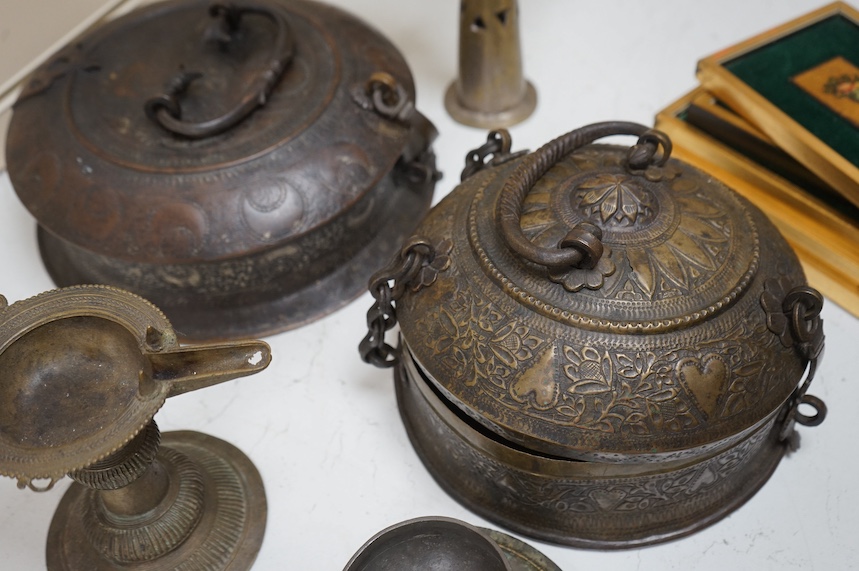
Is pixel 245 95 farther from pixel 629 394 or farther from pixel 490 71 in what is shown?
pixel 629 394

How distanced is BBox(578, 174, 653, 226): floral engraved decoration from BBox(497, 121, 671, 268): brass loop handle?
0.07m

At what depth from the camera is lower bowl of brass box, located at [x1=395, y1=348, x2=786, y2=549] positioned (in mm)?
1525

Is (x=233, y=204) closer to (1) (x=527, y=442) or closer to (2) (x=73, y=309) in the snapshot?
(2) (x=73, y=309)

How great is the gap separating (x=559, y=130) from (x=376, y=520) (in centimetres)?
126

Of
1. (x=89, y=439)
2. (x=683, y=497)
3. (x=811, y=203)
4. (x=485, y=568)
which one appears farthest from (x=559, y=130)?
(x=89, y=439)

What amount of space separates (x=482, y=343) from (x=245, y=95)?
0.87 metres

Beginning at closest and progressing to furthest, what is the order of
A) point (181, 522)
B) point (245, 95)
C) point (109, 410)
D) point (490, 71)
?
point (109, 410), point (181, 522), point (245, 95), point (490, 71)

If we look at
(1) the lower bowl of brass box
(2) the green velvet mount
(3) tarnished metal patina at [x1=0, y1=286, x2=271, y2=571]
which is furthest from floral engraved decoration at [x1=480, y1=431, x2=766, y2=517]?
(2) the green velvet mount

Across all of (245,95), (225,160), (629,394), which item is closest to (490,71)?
(245,95)

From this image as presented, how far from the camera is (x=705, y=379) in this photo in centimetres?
143

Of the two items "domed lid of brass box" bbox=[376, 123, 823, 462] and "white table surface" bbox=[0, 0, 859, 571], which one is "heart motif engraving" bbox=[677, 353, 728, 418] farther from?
"white table surface" bbox=[0, 0, 859, 571]

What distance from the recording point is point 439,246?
160 centimetres

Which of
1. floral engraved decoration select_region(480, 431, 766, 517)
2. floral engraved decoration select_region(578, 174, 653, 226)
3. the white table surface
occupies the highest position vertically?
floral engraved decoration select_region(578, 174, 653, 226)

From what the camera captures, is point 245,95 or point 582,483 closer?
point 582,483
